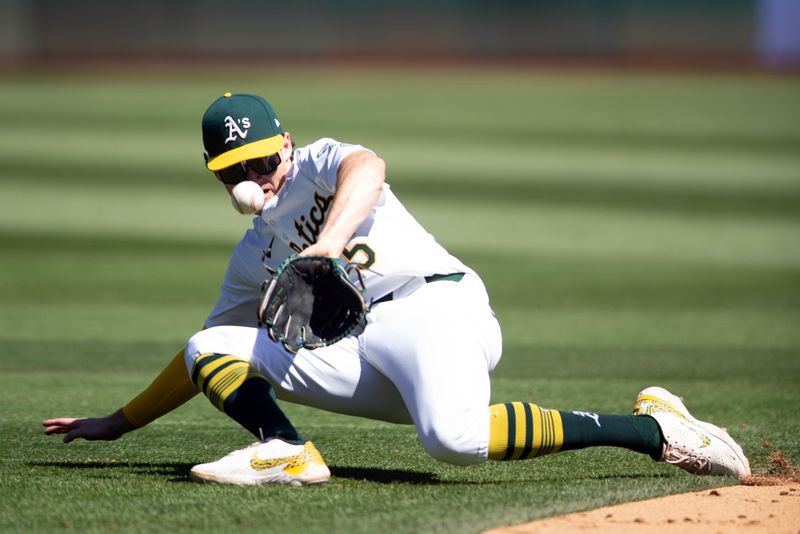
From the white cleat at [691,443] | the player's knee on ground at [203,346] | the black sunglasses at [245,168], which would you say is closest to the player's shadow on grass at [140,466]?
the player's knee on ground at [203,346]

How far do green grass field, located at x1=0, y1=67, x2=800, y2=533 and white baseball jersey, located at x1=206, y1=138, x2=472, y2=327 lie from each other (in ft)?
2.40

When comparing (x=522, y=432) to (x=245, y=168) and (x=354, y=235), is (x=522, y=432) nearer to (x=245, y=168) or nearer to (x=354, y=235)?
(x=354, y=235)

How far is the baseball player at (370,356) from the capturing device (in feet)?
12.5

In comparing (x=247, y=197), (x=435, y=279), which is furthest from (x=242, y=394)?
(x=435, y=279)

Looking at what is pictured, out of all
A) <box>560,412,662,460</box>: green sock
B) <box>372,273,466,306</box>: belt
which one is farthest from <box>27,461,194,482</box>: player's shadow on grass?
<box>560,412,662,460</box>: green sock

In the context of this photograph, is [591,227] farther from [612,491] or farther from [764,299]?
[612,491]

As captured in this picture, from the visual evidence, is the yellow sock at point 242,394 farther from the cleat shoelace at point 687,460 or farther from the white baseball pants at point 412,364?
the cleat shoelace at point 687,460

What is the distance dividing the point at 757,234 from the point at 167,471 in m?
11.8

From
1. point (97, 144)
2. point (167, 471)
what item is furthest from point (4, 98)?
point (167, 471)

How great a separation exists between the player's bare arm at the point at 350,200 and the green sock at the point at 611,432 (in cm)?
96

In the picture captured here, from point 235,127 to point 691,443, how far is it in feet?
6.24

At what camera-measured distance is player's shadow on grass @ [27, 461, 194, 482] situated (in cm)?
423

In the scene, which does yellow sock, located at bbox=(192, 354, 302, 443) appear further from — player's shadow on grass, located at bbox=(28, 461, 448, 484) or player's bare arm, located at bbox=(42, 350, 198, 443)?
player's bare arm, located at bbox=(42, 350, 198, 443)

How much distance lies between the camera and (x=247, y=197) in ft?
13.2
